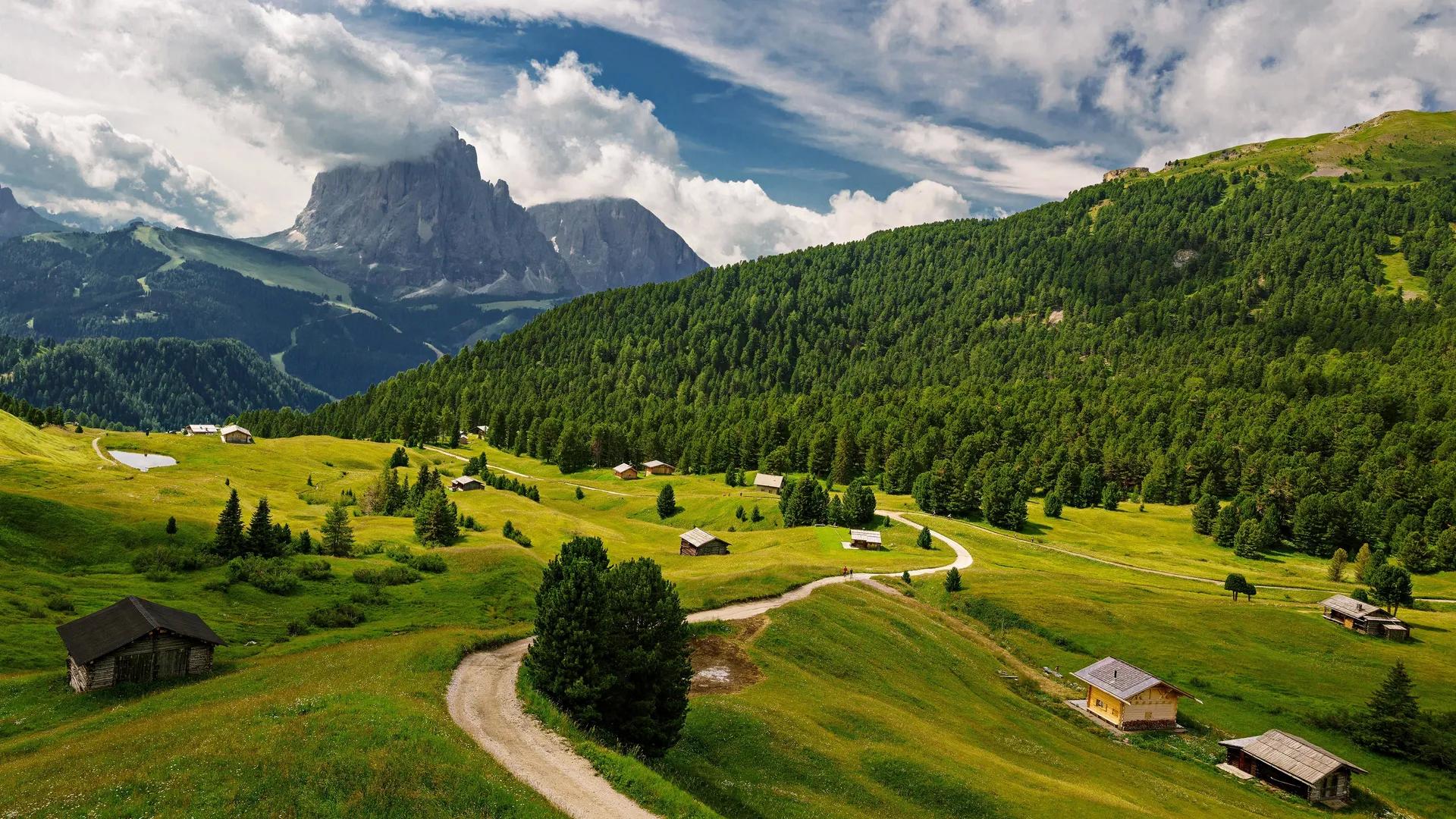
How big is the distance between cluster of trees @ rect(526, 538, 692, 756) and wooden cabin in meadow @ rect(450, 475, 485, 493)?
11829 centimetres

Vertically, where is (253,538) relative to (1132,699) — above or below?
above

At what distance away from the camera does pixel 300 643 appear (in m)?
55.6

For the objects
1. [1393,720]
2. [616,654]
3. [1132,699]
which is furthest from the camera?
[1132,699]

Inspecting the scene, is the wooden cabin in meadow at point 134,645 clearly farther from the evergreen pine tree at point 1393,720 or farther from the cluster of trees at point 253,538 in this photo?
the evergreen pine tree at point 1393,720

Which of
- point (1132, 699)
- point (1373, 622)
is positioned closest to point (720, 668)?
point (1132, 699)

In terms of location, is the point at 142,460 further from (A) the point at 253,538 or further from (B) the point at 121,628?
(B) the point at 121,628

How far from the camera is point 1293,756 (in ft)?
200

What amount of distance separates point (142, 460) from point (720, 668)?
481 ft

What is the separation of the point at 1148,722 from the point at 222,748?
248ft

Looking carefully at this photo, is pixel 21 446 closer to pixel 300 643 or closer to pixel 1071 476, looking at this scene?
pixel 300 643

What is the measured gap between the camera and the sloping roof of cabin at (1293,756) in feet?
194

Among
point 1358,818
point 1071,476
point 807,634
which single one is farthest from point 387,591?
point 1071,476

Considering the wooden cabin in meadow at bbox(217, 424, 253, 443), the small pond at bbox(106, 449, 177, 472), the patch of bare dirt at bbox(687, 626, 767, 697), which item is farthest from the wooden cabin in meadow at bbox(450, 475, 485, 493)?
the patch of bare dirt at bbox(687, 626, 767, 697)

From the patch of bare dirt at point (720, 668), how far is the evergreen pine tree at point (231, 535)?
52.2 m
